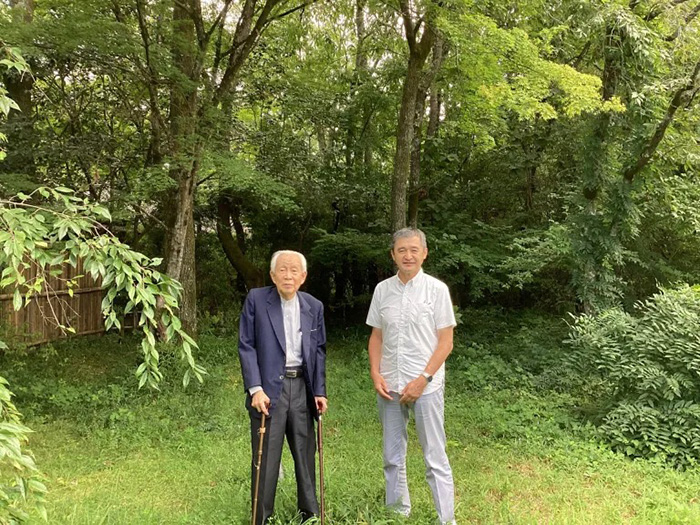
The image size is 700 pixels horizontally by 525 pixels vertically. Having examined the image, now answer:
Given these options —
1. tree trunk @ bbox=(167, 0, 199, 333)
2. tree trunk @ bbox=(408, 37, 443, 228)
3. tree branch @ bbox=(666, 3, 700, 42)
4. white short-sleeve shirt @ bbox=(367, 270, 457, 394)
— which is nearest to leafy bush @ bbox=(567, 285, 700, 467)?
white short-sleeve shirt @ bbox=(367, 270, 457, 394)

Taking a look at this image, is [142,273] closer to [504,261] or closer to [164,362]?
[164,362]

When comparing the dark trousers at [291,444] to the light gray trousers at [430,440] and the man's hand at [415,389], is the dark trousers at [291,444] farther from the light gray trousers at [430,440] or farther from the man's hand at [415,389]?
the man's hand at [415,389]

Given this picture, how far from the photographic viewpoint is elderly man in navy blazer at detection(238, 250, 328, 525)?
2900mm

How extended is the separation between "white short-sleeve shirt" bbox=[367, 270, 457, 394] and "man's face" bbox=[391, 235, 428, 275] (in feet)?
0.32

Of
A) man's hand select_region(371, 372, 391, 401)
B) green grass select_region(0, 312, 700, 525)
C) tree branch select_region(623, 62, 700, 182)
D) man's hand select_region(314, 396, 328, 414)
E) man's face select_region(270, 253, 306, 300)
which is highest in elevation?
tree branch select_region(623, 62, 700, 182)

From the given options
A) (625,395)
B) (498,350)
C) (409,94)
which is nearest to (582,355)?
(625,395)

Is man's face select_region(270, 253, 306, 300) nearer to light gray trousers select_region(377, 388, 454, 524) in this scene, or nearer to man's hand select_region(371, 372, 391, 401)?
man's hand select_region(371, 372, 391, 401)

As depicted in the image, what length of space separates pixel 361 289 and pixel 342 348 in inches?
97.2

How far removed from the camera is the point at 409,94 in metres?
7.90

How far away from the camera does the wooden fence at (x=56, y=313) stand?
7402 millimetres

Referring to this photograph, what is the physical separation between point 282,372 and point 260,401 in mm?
205

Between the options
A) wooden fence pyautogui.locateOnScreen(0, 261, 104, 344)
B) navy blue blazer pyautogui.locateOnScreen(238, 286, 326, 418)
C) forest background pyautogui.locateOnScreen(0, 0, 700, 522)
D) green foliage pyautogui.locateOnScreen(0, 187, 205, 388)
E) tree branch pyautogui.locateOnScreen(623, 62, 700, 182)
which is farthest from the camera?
wooden fence pyautogui.locateOnScreen(0, 261, 104, 344)

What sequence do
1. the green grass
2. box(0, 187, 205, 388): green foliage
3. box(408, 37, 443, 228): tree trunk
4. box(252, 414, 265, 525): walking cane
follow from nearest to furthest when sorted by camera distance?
box(0, 187, 205, 388): green foliage < box(252, 414, 265, 525): walking cane < the green grass < box(408, 37, 443, 228): tree trunk

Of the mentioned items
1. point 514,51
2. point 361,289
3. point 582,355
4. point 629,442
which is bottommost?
point 629,442
